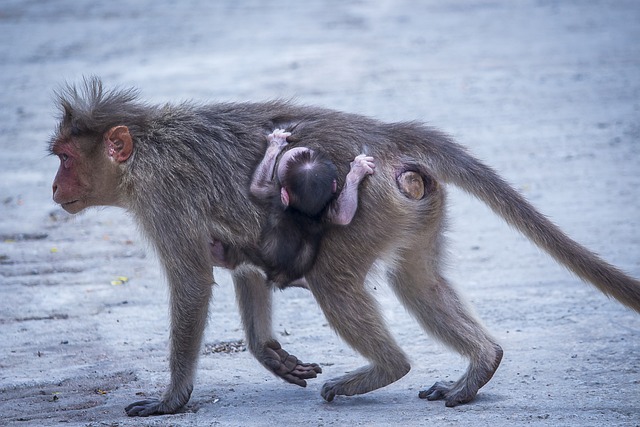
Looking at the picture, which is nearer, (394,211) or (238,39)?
(394,211)

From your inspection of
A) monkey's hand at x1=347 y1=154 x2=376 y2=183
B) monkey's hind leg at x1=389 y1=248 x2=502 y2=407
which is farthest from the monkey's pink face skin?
monkey's hind leg at x1=389 y1=248 x2=502 y2=407

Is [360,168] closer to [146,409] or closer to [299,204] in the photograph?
[299,204]

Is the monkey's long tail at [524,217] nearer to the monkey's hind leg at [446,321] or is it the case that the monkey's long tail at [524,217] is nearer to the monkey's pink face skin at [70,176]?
the monkey's hind leg at [446,321]

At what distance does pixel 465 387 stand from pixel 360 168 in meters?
1.28

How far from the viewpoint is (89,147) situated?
5711 millimetres

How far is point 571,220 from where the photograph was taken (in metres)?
8.56

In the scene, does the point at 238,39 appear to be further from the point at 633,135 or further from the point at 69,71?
the point at 633,135

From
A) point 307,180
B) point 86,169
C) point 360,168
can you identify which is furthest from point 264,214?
point 86,169

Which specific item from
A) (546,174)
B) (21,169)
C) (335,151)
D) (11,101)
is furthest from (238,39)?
(335,151)

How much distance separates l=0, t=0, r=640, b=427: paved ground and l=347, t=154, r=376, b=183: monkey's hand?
0.72 metres

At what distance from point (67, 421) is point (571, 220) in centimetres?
486

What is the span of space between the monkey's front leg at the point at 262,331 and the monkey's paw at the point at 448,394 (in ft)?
2.18

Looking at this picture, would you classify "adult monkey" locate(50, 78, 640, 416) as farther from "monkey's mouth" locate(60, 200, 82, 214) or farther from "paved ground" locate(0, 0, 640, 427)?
"paved ground" locate(0, 0, 640, 427)

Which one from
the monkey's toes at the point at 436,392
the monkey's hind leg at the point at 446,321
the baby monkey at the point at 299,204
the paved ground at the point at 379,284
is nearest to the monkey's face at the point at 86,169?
the baby monkey at the point at 299,204
